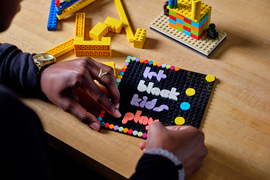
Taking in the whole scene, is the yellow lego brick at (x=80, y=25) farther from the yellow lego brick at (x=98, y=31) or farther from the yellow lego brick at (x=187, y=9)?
the yellow lego brick at (x=187, y=9)

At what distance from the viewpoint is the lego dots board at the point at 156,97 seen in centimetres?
92

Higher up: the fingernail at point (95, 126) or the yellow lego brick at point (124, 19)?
the yellow lego brick at point (124, 19)

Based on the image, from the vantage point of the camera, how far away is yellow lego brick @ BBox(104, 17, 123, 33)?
1179mm

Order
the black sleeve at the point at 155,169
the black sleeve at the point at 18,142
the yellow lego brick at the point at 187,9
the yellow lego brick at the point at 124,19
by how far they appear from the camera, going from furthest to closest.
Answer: the yellow lego brick at the point at 124,19 < the yellow lego brick at the point at 187,9 < the black sleeve at the point at 155,169 < the black sleeve at the point at 18,142

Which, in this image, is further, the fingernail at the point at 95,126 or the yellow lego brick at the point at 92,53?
the yellow lego brick at the point at 92,53

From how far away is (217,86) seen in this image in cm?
100

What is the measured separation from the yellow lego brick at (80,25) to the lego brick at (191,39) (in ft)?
0.97

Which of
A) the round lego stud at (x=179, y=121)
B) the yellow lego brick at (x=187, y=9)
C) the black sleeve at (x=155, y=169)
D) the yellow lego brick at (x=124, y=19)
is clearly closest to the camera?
the black sleeve at (x=155, y=169)

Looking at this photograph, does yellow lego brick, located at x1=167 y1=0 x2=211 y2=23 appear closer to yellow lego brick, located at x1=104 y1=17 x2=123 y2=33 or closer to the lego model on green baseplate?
the lego model on green baseplate

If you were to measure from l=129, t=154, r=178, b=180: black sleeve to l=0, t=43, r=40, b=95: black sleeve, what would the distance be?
50 cm

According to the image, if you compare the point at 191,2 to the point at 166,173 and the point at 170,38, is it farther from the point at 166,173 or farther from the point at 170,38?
the point at 166,173

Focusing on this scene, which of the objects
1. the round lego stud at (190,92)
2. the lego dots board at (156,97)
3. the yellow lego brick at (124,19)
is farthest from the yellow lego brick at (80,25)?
the round lego stud at (190,92)

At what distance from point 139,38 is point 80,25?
0.28 metres

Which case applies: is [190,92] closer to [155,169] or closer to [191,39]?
[191,39]
